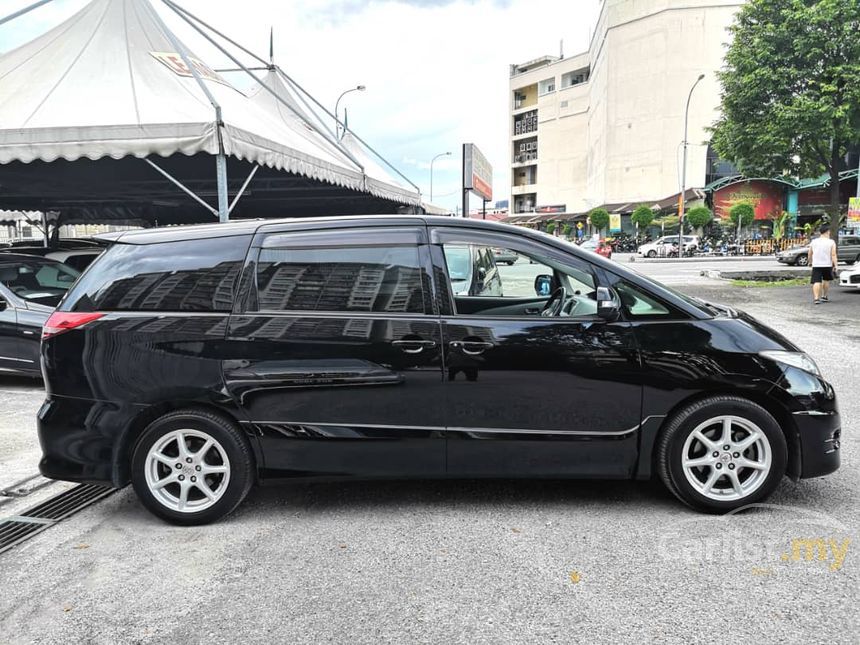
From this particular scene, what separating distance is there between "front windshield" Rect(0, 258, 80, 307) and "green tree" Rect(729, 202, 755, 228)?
1690 inches

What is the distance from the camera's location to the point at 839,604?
2689 mm

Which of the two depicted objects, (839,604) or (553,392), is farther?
(553,392)

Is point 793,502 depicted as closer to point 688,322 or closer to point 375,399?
point 688,322

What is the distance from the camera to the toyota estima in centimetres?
351

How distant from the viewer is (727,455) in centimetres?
353

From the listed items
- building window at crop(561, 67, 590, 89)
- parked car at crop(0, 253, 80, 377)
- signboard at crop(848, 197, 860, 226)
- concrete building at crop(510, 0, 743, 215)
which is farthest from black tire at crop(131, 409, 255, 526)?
building window at crop(561, 67, 590, 89)

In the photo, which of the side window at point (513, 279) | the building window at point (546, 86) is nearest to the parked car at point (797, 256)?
the side window at point (513, 279)

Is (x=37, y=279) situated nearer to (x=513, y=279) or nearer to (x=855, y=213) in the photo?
(x=513, y=279)

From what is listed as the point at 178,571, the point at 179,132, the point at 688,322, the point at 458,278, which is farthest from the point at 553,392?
the point at 179,132

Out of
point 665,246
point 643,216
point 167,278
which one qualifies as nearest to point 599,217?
point 643,216

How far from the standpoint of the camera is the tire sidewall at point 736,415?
3484 mm

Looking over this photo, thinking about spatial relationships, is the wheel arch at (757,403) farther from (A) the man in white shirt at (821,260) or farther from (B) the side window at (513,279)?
(A) the man in white shirt at (821,260)

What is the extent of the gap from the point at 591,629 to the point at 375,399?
1570 millimetres

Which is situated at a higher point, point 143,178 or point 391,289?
point 143,178
